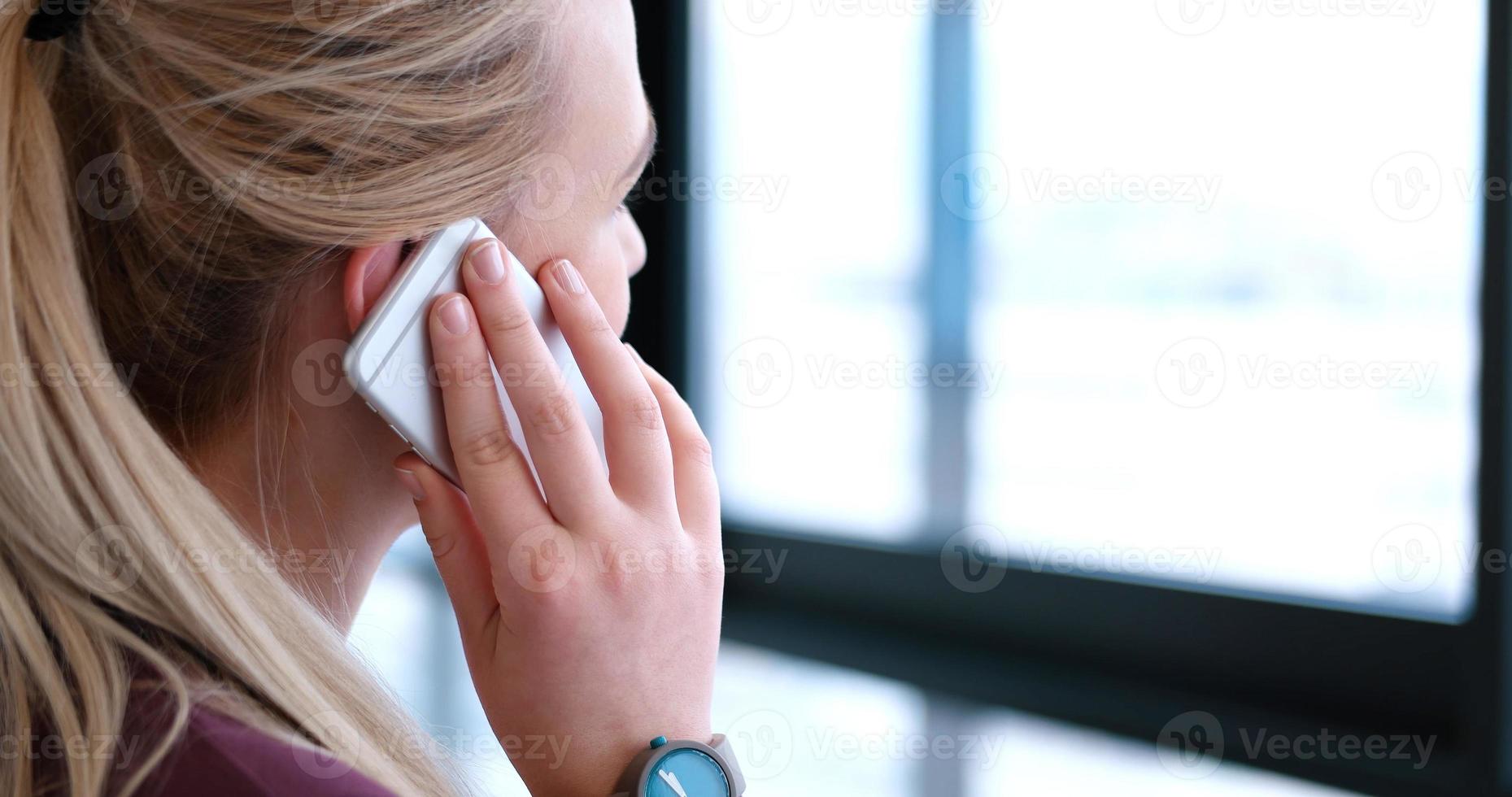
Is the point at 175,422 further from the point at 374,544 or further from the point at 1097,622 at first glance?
the point at 1097,622

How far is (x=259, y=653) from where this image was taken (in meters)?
0.55

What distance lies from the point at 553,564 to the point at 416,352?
0.15m

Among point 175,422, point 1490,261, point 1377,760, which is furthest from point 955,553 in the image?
point 175,422

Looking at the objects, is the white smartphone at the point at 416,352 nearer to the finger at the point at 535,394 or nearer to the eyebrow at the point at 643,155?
the finger at the point at 535,394

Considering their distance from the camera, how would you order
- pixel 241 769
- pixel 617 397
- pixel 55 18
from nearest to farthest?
pixel 241 769 → pixel 55 18 → pixel 617 397

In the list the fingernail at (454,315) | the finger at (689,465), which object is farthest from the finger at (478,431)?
the finger at (689,465)

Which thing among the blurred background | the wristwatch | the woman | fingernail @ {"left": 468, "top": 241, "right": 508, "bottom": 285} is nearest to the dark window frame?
the blurred background

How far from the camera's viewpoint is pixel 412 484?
71 cm

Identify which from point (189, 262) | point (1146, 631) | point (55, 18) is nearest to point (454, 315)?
point (189, 262)

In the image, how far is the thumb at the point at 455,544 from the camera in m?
0.70

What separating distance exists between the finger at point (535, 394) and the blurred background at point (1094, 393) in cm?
81

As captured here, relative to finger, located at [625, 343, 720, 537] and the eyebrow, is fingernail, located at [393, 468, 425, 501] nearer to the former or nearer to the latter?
finger, located at [625, 343, 720, 537]

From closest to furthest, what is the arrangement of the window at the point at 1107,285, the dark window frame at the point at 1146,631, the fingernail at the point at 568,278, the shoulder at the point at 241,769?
the shoulder at the point at 241,769 → the fingernail at the point at 568,278 → the dark window frame at the point at 1146,631 → the window at the point at 1107,285

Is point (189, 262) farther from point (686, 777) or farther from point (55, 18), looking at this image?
point (686, 777)
